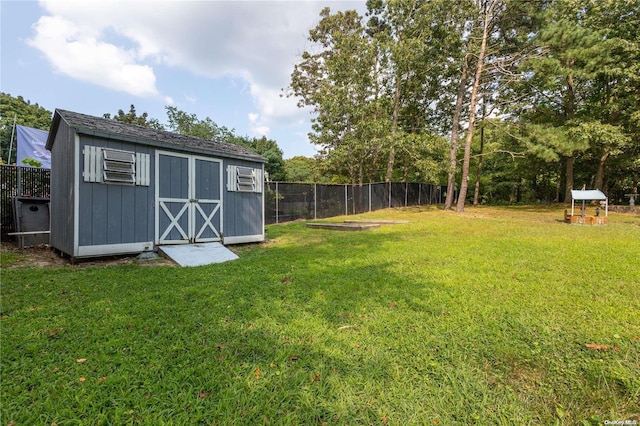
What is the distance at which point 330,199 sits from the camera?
1394cm

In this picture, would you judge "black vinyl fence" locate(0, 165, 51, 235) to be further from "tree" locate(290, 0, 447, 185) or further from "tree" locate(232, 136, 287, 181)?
"tree" locate(232, 136, 287, 181)

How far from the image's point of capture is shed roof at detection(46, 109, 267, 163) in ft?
16.6

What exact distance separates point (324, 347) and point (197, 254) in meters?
4.15

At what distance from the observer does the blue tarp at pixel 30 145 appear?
32.3 feet

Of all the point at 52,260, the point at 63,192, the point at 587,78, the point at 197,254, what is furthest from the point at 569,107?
the point at 52,260

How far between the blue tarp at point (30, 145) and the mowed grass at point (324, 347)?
28.0ft

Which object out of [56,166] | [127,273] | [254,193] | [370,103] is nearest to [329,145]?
[370,103]

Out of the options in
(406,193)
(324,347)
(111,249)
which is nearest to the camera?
(324,347)

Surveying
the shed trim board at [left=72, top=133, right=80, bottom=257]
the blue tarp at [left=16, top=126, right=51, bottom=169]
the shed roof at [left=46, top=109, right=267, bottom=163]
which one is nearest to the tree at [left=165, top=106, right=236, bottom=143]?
the blue tarp at [left=16, top=126, right=51, bottom=169]

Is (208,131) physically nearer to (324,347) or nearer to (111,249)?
(111,249)

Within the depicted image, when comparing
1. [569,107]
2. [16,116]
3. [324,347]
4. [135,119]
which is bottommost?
[324,347]

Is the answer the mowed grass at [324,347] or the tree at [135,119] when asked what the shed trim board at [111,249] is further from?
the tree at [135,119]

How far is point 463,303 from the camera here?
3.06 meters

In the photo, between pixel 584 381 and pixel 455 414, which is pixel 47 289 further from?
pixel 584 381
